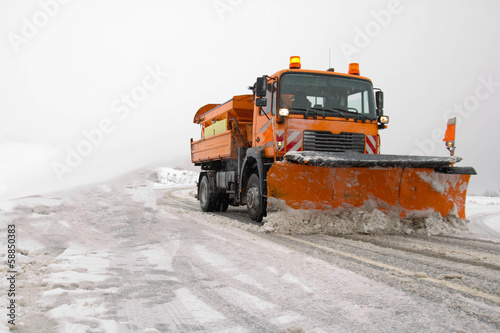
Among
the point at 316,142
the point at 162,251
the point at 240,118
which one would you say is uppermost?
the point at 240,118

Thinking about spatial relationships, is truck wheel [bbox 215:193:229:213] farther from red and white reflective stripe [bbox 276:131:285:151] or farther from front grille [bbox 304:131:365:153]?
front grille [bbox 304:131:365:153]

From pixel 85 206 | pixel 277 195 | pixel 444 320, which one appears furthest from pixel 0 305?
pixel 85 206

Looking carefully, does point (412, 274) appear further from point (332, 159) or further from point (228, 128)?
point (228, 128)

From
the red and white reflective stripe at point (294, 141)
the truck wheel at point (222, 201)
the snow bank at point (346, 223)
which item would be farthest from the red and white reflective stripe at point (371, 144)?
the truck wheel at point (222, 201)

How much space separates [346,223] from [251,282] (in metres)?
3.13

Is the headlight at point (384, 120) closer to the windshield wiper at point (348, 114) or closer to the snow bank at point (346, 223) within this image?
the windshield wiper at point (348, 114)

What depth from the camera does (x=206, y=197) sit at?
10320 millimetres

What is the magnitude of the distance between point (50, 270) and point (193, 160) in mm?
8662

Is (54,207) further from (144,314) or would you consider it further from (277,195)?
(144,314)

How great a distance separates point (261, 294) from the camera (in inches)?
115

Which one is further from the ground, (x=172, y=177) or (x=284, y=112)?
(x=284, y=112)

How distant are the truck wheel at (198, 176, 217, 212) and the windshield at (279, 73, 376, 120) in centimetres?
427

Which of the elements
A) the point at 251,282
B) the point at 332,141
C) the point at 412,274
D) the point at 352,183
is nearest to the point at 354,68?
the point at 332,141

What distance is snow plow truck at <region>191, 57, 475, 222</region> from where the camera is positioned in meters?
6.08
